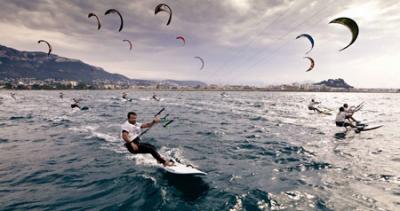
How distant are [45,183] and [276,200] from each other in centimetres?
889

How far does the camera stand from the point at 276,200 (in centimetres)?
854

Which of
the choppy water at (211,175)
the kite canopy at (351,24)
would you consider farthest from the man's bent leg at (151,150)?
the kite canopy at (351,24)

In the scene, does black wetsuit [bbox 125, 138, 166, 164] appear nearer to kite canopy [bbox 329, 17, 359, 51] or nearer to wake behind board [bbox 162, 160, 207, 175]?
wake behind board [bbox 162, 160, 207, 175]

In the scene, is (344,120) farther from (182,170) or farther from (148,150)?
(148,150)

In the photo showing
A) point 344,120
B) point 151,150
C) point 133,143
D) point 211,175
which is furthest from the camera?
point 344,120

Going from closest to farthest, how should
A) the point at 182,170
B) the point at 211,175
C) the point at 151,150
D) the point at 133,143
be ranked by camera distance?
the point at 182,170 < the point at 211,175 < the point at 151,150 < the point at 133,143

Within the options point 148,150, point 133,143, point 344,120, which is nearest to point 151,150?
point 148,150

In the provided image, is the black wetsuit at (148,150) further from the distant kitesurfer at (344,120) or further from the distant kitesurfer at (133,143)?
the distant kitesurfer at (344,120)

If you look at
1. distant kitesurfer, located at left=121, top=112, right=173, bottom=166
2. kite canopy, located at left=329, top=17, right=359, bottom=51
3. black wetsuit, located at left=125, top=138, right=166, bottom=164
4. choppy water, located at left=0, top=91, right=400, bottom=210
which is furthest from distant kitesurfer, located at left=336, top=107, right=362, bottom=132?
black wetsuit, located at left=125, top=138, right=166, bottom=164

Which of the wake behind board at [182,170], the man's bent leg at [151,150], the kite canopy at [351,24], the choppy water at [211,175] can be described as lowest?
the choppy water at [211,175]

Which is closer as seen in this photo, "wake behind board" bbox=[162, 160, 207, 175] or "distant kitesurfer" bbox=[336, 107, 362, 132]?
"wake behind board" bbox=[162, 160, 207, 175]

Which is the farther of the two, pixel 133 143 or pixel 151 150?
pixel 133 143

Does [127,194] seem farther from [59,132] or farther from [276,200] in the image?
[59,132]

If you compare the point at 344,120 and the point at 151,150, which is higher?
the point at 151,150
